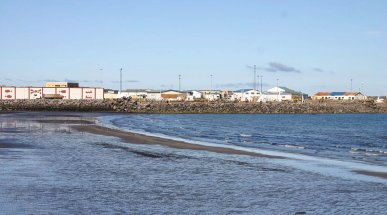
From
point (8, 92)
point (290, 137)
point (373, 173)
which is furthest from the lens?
point (8, 92)

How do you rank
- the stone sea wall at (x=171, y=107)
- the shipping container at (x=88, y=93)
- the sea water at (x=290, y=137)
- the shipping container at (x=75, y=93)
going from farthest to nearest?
1. the shipping container at (x=88, y=93)
2. the shipping container at (x=75, y=93)
3. the stone sea wall at (x=171, y=107)
4. the sea water at (x=290, y=137)

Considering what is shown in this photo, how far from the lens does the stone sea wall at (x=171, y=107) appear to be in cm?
11550

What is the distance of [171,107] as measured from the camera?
132 meters

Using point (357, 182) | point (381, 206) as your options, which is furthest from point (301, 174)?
point (381, 206)

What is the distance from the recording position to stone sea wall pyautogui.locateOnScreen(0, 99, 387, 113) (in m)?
116

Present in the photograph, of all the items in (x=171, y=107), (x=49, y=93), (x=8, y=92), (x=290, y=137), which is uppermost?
(x=8, y=92)

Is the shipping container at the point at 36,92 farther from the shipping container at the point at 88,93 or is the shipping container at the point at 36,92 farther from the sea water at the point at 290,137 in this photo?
the sea water at the point at 290,137

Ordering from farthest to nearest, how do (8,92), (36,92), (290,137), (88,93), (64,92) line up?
(88,93), (64,92), (36,92), (8,92), (290,137)

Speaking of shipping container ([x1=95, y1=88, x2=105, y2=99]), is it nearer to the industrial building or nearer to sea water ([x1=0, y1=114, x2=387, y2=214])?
the industrial building

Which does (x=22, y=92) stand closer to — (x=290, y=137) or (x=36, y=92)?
(x=36, y=92)

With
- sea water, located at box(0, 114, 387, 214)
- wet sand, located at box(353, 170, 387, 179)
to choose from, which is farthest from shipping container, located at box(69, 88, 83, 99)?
wet sand, located at box(353, 170, 387, 179)

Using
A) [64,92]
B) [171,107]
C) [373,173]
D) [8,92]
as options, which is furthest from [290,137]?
[8,92]

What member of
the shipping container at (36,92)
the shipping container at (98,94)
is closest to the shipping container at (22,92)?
the shipping container at (36,92)

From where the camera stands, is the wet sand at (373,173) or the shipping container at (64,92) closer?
the wet sand at (373,173)
